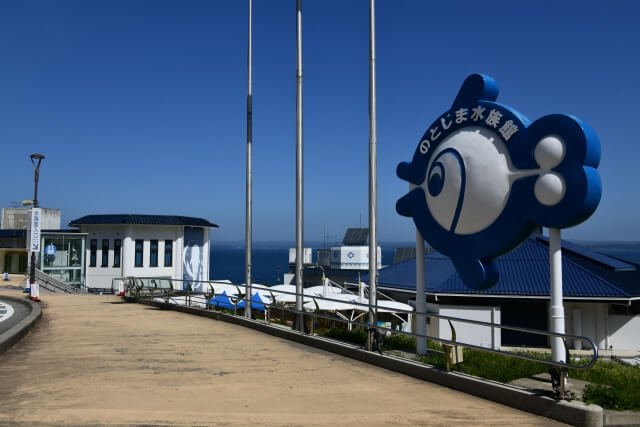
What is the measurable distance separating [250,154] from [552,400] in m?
12.3

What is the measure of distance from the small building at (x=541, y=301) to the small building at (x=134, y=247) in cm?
2460

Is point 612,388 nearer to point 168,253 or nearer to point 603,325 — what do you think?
point 603,325

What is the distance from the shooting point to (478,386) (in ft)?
24.1

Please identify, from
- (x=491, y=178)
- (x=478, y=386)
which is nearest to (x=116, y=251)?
(x=491, y=178)

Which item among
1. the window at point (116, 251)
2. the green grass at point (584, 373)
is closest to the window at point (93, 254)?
the window at point (116, 251)

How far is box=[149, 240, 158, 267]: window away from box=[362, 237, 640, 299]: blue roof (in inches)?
908

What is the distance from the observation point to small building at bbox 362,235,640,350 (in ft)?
74.0

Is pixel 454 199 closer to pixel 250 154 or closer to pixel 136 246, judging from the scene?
pixel 250 154

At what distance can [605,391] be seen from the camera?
20.7ft

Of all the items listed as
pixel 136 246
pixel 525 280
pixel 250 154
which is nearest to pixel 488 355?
pixel 250 154

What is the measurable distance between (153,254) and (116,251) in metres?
2.83

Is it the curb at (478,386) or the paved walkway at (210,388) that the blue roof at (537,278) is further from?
the paved walkway at (210,388)

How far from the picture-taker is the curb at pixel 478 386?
5993 mm

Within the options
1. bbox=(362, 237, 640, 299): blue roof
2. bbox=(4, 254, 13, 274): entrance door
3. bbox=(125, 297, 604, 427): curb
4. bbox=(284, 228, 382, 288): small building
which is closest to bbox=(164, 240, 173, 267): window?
bbox=(4, 254, 13, 274): entrance door
